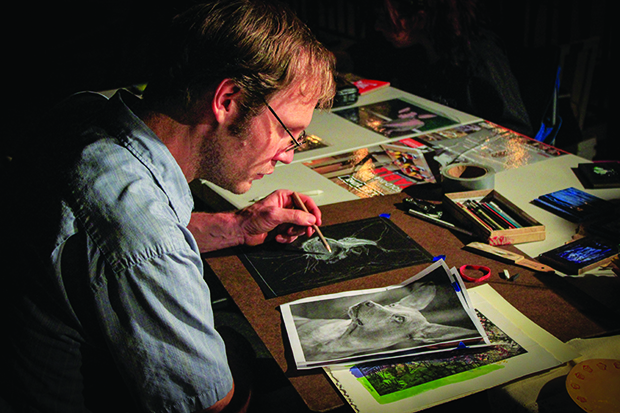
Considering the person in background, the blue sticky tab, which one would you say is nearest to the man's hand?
the blue sticky tab

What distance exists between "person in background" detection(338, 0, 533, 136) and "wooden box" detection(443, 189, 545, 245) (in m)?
1.12

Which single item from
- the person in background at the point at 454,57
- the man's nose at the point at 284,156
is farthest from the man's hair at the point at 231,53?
the person in background at the point at 454,57

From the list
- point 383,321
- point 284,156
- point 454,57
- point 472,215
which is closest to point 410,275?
point 383,321

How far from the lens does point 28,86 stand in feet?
17.3

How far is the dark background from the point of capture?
290 cm

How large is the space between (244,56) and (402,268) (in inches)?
24.5

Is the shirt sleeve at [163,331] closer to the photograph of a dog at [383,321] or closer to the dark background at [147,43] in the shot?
the photograph of a dog at [383,321]

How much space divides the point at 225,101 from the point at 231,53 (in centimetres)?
10

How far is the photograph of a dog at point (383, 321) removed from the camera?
103 cm

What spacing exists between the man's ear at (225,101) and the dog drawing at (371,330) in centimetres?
46

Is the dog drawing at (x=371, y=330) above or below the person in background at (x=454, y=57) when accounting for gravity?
below

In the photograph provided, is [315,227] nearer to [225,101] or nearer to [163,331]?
[225,101]

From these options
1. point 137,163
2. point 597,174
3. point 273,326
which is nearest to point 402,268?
point 273,326

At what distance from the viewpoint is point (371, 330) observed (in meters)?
1.08
